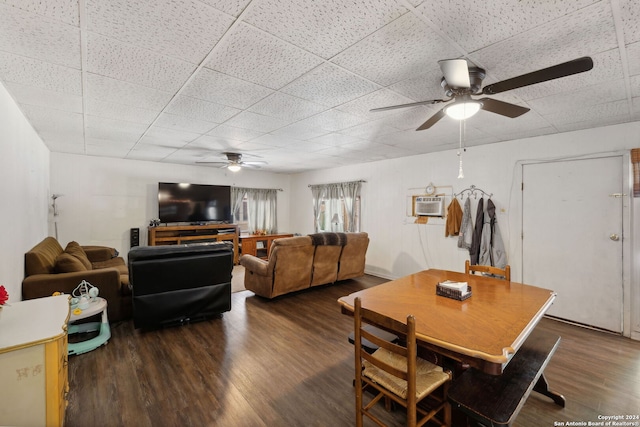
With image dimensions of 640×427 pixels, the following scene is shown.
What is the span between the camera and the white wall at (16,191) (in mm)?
2200

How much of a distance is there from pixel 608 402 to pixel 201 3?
141 inches

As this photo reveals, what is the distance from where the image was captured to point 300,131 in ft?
11.4

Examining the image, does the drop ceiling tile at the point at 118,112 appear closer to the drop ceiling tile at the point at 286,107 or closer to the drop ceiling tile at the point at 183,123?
the drop ceiling tile at the point at 183,123

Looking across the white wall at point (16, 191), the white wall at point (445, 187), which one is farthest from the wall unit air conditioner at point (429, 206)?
the white wall at point (16, 191)

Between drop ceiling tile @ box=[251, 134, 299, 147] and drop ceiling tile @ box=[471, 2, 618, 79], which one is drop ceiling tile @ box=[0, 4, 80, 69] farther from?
drop ceiling tile @ box=[471, 2, 618, 79]

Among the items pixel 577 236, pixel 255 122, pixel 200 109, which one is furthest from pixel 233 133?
pixel 577 236

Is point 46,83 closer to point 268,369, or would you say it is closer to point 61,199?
point 268,369

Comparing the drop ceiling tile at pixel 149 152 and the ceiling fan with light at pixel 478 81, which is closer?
the ceiling fan with light at pixel 478 81

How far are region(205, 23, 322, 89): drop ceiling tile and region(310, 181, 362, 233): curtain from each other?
4.11 meters

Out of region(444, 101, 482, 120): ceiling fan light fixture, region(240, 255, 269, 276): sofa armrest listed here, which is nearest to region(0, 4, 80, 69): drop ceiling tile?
region(444, 101, 482, 120): ceiling fan light fixture

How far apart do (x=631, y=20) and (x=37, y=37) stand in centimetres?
314

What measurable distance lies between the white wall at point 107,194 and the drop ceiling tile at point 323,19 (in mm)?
5425

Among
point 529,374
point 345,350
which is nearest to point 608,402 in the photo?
point 529,374

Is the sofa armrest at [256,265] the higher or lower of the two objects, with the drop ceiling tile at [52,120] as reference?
lower
